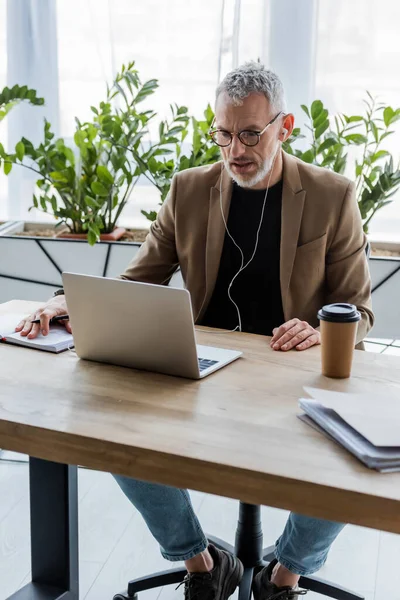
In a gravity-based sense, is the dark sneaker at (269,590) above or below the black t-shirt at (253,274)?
below

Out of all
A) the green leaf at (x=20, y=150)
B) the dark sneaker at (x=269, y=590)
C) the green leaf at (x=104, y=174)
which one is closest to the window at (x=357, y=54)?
the green leaf at (x=104, y=174)

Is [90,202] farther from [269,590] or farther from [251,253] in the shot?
[269,590]

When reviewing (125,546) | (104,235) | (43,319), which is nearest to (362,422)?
(43,319)

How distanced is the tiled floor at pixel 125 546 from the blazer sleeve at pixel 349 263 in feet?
2.21

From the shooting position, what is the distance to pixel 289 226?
205 centimetres

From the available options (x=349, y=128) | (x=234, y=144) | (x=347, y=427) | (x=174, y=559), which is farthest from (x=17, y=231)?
(x=347, y=427)

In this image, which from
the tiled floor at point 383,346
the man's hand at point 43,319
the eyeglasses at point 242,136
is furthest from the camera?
the tiled floor at point 383,346

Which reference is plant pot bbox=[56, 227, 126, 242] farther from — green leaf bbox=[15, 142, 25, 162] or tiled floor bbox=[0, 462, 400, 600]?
tiled floor bbox=[0, 462, 400, 600]

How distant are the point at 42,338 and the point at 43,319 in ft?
0.20

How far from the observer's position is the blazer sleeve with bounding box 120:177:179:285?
2.19 metres

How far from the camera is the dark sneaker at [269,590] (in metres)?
1.81

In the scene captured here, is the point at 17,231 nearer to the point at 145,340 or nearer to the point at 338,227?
the point at 338,227

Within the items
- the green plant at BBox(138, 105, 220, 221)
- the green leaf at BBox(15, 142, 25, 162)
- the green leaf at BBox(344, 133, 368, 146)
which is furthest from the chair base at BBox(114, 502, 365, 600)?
the green leaf at BBox(15, 142, 25, 162)

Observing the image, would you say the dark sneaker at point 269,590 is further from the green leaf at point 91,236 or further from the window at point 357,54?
the window at point 357,54
